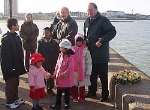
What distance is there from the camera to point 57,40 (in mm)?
10297

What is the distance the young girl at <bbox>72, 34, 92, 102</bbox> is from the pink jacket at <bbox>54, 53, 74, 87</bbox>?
23.1 inches

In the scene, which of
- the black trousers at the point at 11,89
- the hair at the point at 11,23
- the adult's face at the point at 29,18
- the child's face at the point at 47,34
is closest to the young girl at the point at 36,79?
the black trousers at the point at 11,89

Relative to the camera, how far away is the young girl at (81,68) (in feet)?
31.5

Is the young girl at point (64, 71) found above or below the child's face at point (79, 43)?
below

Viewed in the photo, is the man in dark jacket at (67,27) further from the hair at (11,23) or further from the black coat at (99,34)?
the hair at (11,23)

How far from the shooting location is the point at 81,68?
31.5 feet

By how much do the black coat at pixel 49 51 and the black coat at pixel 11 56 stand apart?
106 centimetres

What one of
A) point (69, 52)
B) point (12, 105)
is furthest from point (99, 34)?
point (12, 105)

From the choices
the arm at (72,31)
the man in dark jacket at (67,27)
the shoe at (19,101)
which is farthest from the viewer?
the arm at (72,31)

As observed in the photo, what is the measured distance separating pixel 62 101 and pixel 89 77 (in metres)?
0.72

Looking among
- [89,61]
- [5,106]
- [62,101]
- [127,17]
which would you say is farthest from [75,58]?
[127,17]

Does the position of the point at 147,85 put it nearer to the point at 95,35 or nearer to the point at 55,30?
the point at 95,35

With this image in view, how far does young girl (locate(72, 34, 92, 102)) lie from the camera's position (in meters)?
9.59

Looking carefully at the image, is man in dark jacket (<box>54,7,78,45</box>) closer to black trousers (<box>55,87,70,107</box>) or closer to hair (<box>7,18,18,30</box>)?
hair (<box>7,18,18,30</box>)
